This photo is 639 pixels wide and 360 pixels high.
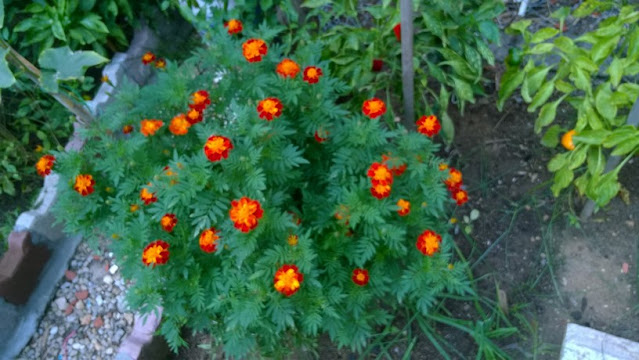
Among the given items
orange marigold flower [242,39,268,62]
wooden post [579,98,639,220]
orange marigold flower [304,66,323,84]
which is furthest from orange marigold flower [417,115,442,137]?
wooden post [579,98,639,220]

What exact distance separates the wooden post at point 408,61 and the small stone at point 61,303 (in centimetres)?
174

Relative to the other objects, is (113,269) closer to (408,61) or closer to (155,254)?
(155,254)

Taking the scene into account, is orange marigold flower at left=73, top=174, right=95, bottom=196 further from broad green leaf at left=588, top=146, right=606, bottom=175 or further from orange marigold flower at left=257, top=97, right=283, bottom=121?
broad green leaf at left=588, top=146, right=606, bottom=175

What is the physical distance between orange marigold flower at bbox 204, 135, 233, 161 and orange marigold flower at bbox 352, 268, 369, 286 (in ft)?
1.95

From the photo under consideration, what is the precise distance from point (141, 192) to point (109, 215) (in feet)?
0.89

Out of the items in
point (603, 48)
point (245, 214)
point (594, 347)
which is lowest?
point (594, 347)

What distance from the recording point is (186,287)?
1.75 m

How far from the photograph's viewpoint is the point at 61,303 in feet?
7.99

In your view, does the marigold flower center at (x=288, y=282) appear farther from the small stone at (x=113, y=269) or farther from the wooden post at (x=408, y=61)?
the small stone at (x=113, y=269)

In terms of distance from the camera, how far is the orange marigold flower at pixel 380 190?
5.28ft

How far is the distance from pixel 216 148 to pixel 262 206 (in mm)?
241

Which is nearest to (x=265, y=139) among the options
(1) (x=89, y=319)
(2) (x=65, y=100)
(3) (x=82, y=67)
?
(3) (x=82, y=67)

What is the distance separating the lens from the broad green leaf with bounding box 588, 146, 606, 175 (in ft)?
6.41

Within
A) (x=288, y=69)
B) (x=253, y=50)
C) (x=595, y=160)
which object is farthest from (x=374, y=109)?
(x=595, y=160)
